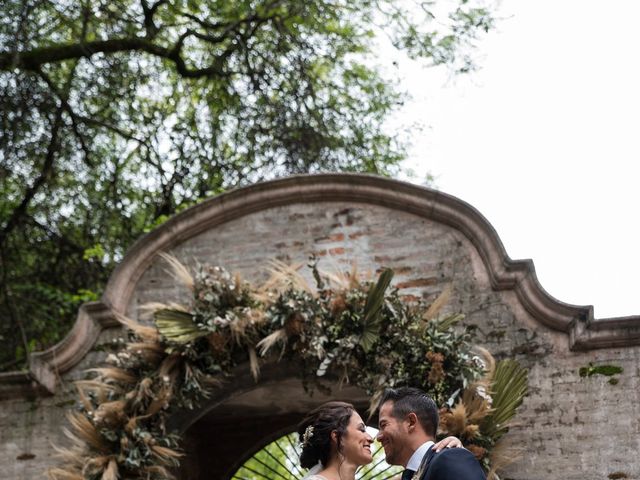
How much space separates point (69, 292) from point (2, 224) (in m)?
1.11

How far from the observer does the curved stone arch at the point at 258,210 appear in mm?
9445

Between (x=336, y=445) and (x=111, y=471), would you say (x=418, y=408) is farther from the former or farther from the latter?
(x=111, y=471)

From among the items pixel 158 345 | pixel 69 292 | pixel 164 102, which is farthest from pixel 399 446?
pixel 164 102

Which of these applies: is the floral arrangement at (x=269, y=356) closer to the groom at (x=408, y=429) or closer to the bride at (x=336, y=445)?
the bride at (x=336, y=445)

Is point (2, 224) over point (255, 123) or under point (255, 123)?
under

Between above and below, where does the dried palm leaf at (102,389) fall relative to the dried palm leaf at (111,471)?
above

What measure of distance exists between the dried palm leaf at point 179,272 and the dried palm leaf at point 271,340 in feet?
2.24

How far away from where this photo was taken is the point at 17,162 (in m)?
14.5

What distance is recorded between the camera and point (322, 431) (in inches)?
234

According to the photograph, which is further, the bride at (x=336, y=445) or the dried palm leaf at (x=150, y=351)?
the dried palm leaf at (x=150, y=351)

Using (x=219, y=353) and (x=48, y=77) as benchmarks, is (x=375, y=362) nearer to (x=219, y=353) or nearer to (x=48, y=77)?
(x=219, y=353)

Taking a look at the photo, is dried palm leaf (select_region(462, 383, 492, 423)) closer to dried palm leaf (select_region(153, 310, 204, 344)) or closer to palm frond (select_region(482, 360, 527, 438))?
palm frond (select_region(482, 360, 527, 438))

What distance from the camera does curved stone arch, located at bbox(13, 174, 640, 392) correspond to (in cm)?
945

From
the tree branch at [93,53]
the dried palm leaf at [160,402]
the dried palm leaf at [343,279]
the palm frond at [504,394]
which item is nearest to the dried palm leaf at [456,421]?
the palm frond at [504,394]
